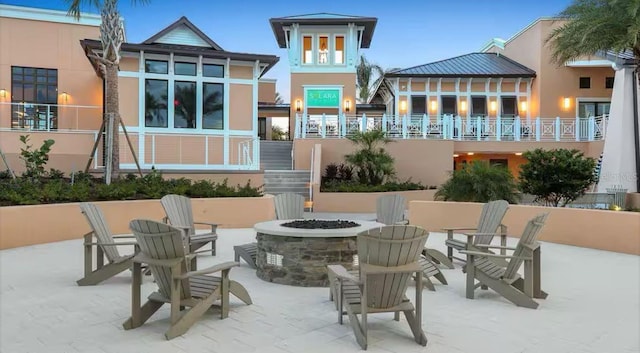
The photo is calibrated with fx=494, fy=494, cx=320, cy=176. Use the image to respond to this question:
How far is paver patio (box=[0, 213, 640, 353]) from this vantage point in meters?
4.32

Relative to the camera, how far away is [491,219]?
790cm

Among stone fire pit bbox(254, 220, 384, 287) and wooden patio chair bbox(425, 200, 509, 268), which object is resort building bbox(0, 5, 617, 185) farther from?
wooden patio chair bbox(425, 200, 509, 268)

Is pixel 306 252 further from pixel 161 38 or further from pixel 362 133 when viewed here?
pixel 161 38

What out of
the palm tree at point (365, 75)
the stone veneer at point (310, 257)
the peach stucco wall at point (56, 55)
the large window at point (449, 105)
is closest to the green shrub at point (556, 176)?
the stone veneer at point (310, 257)

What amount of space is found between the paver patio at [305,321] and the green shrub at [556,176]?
5842 mm

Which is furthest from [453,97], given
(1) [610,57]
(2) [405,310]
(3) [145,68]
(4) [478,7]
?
(2) [405,310]

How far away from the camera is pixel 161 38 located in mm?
20062

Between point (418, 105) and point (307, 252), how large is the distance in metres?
20.5

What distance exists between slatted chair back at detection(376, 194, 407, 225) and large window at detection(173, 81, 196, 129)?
1131cm

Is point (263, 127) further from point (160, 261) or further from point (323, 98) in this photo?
point (160, 261)

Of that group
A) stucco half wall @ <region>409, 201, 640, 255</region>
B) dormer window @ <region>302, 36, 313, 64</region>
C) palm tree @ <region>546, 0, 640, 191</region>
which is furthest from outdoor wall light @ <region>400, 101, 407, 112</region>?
stucco half wall @ <region>409, 201, 640, 255</region>

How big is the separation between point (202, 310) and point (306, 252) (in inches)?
79.4

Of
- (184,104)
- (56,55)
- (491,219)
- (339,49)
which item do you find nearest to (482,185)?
(491,219)

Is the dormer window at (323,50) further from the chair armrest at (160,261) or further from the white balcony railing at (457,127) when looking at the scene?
the chair armrest at (160,261)
